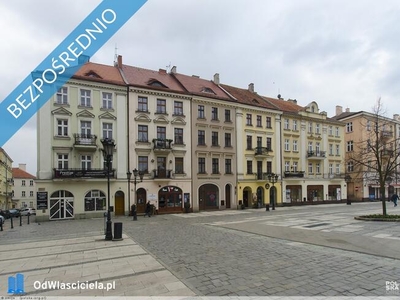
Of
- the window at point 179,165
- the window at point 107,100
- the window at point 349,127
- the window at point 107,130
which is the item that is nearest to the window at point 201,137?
the window at point 179,165

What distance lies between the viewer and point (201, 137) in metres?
32.4

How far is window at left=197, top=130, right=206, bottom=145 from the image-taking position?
3219cm

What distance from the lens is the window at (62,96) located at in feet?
84.2

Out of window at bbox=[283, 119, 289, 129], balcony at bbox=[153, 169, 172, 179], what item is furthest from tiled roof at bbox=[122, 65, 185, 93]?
window at bbox=[283, 119, 289, 129]

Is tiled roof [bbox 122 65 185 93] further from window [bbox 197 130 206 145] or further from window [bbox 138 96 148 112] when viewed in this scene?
window [bbox 197 130 206 145]

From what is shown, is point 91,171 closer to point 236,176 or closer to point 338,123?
point 236,176

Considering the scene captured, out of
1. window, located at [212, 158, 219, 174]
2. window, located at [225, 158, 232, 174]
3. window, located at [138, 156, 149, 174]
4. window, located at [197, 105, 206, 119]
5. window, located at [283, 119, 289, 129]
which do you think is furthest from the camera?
window, located at [283, 119, 289, 129]

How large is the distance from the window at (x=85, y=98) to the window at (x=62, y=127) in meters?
2.37

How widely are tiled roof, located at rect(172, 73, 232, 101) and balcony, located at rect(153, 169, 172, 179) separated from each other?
944cm

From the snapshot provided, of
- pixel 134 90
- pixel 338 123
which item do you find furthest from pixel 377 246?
pixel 338 123

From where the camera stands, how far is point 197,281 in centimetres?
673

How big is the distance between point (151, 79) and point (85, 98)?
7.37m

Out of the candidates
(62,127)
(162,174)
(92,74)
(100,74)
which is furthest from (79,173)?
(100,74)

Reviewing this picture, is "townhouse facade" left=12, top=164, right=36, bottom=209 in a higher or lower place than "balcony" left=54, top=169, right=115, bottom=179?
lower
